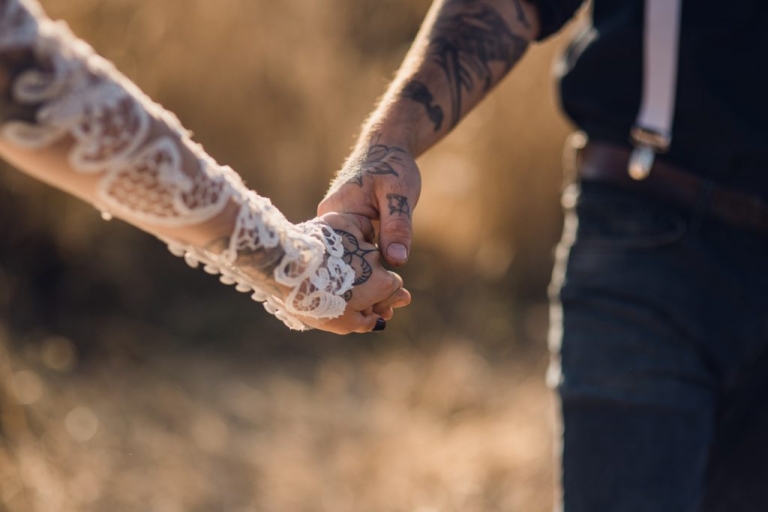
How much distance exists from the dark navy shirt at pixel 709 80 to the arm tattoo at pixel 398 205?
21.5 inches

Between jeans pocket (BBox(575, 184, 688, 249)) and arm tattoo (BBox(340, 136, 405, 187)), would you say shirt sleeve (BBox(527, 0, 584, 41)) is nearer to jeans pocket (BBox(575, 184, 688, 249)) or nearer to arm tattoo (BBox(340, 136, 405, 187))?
jeans pocket (BBox(575, 184, 688, 249))

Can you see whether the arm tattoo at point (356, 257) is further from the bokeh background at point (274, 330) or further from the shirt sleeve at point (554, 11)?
the bokeh background at point (274, 330)

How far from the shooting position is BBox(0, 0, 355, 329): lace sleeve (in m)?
0.97

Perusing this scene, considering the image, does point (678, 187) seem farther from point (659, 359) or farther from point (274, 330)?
point (274, 330)

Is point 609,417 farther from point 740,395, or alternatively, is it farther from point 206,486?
point 206,486

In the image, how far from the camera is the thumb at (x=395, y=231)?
1.43 m

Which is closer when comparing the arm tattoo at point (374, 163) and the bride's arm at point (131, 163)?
the bride's arm at point (131, 163)


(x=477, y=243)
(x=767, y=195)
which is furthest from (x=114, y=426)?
(x=767, y=195)

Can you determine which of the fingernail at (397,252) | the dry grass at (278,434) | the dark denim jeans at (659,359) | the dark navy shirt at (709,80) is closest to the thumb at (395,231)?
the fingernail at (397,252)

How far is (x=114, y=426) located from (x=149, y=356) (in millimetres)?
521

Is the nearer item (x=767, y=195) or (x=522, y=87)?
(x=767, y=195)

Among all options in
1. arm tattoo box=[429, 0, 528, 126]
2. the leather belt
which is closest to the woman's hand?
arm tattoo box=[429, 0, 528, 126]

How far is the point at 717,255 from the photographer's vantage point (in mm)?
1710

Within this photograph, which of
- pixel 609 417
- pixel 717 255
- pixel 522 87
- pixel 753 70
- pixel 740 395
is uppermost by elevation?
pixel 522 87
